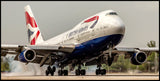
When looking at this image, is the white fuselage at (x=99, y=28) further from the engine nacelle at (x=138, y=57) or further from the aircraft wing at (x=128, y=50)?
the engine nacelle at (x=138, y=57)

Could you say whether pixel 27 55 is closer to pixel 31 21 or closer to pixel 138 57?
pixel 138 57

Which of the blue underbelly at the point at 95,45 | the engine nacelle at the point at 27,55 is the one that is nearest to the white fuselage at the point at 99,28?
the blue underbelly at the point at 95,45

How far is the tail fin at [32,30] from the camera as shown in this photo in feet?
145

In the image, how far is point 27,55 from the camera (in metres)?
31.4

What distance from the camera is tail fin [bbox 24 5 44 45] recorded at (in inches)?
1735

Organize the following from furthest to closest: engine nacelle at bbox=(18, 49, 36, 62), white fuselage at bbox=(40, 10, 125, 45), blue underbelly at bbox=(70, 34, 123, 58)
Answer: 1. engine nacelle at bbox=(18, 49, 36, 62)
2. blue underbelly at bbox=(70, 34, 123, 58)
3. white fuselage at bbox=(40, 10, 125, 45)

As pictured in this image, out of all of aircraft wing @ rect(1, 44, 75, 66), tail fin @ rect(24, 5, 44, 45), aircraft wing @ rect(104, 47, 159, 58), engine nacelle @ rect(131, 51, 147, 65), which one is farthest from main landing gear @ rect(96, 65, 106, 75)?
tail fin @ rect(24, 5, 44, 45)

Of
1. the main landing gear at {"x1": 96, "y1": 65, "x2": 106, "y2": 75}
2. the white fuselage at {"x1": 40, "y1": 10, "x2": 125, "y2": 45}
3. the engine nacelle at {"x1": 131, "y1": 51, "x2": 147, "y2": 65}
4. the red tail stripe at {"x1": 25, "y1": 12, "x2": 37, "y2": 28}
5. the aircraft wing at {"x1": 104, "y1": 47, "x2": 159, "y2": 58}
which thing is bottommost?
the main landing gear at {"x1": 96, "y1": 65, "x2": 106, "y2": 75}

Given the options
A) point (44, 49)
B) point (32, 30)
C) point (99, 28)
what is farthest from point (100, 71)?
point (32, 30)

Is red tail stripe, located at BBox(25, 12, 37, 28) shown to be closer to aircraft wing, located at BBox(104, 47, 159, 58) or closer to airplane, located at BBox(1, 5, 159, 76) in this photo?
airplane, located at BBox(1, 5, 159, 76)

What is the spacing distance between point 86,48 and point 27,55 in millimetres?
4796

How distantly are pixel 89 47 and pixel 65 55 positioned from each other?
3.04 m

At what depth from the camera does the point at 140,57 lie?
3384 centimetres

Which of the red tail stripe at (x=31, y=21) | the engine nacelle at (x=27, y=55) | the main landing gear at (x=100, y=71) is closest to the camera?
the engine nacelle at (x=27, y=55)
